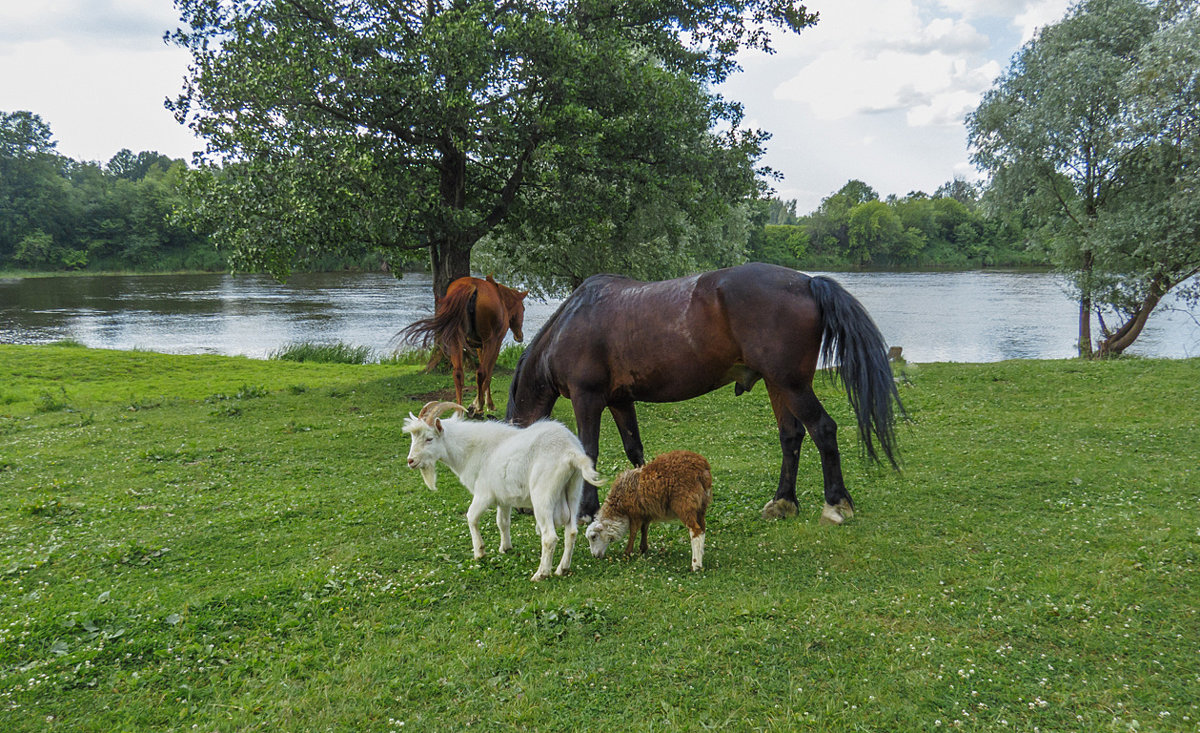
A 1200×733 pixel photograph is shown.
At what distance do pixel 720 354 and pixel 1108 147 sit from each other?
21.5 m

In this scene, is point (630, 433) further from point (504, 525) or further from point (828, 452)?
point (828, 452)

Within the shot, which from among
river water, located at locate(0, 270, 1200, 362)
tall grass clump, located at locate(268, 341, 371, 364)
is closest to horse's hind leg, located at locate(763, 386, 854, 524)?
river water, located at locate(0, 270, 1200, 362)

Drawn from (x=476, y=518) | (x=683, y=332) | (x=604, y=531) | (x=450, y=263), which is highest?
(x=450, y=263)

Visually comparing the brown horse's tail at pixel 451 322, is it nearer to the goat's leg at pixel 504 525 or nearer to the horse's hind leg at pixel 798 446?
the goat's leg at pixel 504 525

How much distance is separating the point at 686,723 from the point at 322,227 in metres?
12.5

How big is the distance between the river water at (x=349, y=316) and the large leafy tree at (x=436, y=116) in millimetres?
9835

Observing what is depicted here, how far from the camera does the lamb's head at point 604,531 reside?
615 cm

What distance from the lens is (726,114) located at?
16719 mm

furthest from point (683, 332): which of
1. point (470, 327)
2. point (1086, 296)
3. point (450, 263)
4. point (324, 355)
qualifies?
point (1086, 296)

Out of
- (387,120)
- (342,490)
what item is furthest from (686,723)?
(387,120)

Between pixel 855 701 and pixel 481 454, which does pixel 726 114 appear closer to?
pixel 481 454

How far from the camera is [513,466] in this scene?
5.83 m

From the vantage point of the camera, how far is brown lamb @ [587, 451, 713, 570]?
5.76m

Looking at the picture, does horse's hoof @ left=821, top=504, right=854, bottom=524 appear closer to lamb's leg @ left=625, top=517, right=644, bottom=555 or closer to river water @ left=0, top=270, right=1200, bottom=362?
lamb's leg @ left=625, top=517, right=644, bottom=555
